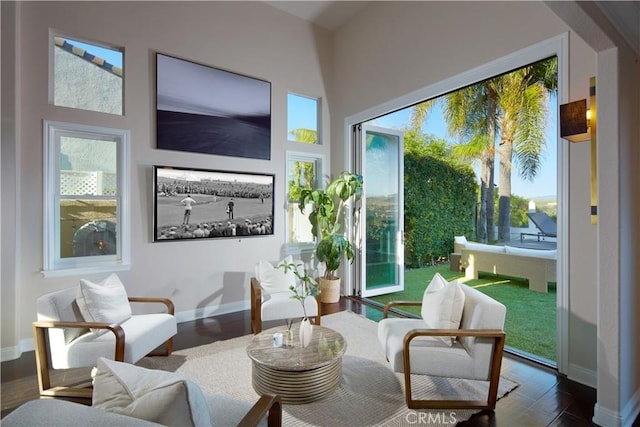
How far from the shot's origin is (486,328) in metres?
2.18

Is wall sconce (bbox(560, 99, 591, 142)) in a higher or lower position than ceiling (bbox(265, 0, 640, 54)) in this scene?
lower

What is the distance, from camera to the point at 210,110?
4.25m

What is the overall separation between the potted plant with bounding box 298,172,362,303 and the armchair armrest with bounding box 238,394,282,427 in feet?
10.5

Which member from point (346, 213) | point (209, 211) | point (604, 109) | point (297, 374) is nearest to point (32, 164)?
point (209, 211)

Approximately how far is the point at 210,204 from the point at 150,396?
11.2 ft

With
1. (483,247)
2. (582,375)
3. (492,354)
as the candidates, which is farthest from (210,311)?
(483,247)

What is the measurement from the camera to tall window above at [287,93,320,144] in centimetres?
Result: 506

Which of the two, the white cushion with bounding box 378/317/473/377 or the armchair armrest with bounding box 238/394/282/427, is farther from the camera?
the white cushion with bounding box 378/317/473/377

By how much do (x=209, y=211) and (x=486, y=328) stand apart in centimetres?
343

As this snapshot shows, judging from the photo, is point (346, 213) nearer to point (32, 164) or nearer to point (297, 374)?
point (297, 374)

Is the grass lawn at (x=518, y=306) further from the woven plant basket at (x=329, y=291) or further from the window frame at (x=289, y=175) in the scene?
the window frame at (x=289, y=175)

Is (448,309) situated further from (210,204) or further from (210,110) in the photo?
(210,110)

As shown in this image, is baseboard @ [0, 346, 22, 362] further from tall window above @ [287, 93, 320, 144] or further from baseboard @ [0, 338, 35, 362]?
tall window above @ [287, 93, 320, 144]

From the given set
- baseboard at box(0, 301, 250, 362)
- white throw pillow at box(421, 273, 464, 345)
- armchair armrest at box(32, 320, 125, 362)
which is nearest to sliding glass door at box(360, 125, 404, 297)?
baseboard at box(0, 301, 250, 362)
